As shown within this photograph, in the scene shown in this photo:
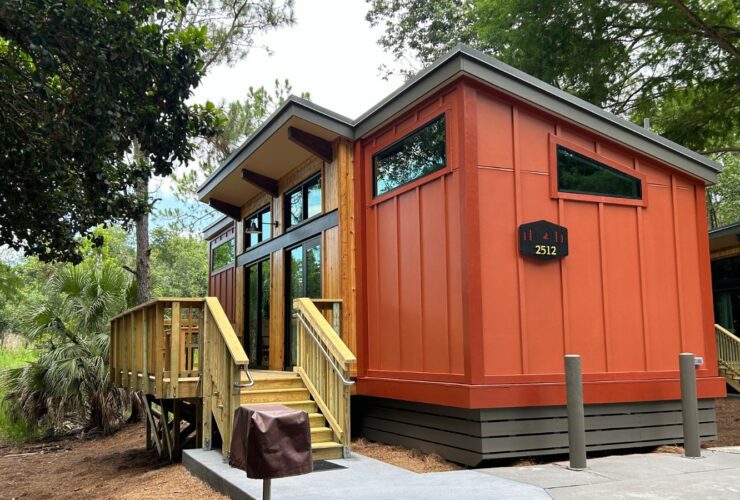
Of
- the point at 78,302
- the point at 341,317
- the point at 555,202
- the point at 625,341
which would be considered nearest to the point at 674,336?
the point at 625,341

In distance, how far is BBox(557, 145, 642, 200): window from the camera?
759cm

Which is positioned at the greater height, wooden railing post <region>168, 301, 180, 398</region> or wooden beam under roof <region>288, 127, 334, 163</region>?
wooden beam under roof <region>288, 127, 334, 163</region>

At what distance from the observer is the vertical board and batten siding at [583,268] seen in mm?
7020

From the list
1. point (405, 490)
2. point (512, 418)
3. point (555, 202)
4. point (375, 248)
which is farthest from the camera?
point (375, 248)

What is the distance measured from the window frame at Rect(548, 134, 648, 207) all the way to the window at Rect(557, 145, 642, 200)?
3 centimetres

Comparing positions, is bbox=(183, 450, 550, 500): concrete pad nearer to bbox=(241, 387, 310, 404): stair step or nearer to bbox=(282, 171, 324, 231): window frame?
bbox=(241, 387, 310, 404): stair step

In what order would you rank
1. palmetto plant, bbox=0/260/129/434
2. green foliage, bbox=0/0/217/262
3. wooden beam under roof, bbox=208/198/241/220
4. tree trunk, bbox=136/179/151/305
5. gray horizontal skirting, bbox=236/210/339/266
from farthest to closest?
tree trunk, bbox=136/179/151/305 → wooden beam under roof, bbox=208/198/241/220 → palmetto plant, bbox=0/260/129/434 → gray horizontal skirting, bbox=236/210/339/266 → green foliage, bbox=0/0/217/262

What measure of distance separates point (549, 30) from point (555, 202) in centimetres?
687

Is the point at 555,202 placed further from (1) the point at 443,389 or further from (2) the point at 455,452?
(2) the point at 455,452

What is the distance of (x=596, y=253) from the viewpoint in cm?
756

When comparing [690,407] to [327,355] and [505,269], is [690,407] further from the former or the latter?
[327,355]

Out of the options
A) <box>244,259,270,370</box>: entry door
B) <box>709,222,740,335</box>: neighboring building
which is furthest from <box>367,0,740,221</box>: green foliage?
<box>244,259,270,370</box>: entry door

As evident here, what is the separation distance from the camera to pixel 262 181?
39.0ft

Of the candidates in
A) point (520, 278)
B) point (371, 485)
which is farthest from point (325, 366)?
point (520, 278)
